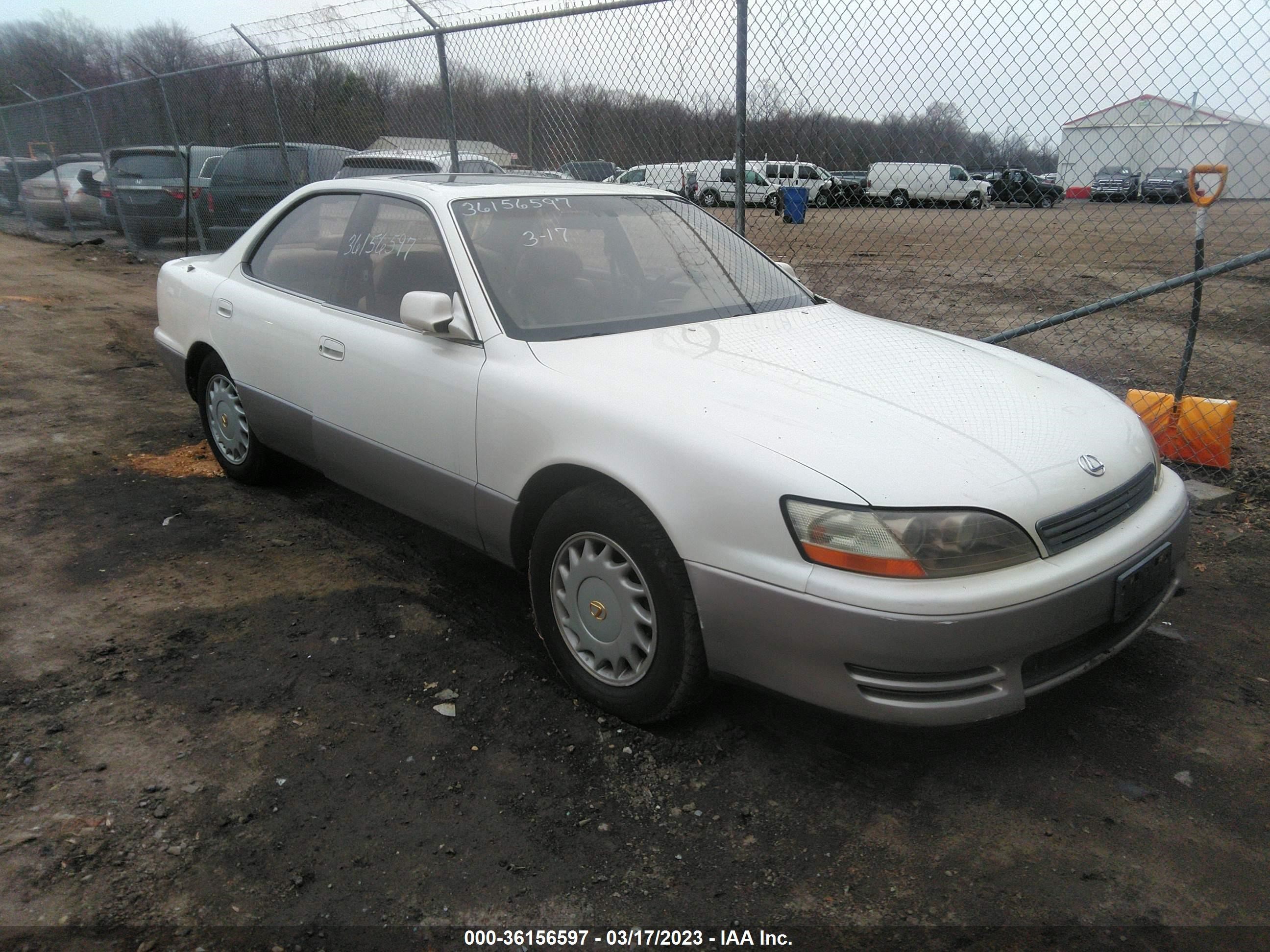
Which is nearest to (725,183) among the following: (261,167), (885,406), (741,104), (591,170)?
(741,104)

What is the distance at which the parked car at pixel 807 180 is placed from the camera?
596 centimetres

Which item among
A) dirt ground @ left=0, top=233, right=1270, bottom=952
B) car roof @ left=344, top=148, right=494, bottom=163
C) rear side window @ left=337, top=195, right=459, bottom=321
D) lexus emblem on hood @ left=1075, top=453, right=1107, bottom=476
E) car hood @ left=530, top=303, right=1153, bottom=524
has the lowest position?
dirt ground @ left=0, top=233, right=1270, bottom=952

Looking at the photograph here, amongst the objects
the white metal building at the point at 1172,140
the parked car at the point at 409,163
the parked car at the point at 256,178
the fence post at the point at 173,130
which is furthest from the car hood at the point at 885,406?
the fence post at the point at 173,130

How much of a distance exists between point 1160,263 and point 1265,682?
14.8 meters

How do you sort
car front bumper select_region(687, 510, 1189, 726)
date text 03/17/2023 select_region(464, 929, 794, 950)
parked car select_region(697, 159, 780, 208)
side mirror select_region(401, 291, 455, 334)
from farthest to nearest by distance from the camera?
parked car select_region(697, 159, 780, 208) < side mirror select_region(401, 291, 455, 334) < car front bumper select_region(687, 510, 1189, 726) < date text 03/17/2023 select_region(464, 929, 794, 950)

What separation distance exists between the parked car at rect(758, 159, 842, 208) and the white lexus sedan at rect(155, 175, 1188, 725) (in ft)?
6.87

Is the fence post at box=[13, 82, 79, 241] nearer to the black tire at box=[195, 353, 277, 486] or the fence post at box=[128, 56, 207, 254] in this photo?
the fence post at box=[128, 56, 207, 254]

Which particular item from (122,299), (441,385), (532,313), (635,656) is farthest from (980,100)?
(122,299)

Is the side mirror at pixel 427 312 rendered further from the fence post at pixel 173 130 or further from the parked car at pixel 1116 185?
the fence post at pixel 173 130

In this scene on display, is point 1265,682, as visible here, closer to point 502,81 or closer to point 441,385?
point 441,385

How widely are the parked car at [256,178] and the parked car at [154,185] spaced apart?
3.33 ft

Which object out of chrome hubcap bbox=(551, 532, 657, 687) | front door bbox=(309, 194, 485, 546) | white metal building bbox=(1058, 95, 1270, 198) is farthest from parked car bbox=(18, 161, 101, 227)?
chrome hubcap bbox=(551, 532, 657, 687)

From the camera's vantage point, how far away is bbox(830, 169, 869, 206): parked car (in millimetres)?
6059

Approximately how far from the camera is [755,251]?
4129 mm
